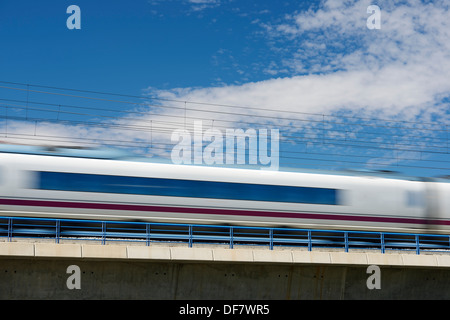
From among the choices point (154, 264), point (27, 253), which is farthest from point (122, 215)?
point (27, 253)

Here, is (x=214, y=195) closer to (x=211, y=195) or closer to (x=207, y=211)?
(x=211, y=195)

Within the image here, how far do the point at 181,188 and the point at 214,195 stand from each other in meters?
1.15

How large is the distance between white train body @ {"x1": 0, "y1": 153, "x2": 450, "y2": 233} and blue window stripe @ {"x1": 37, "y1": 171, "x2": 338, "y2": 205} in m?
0.03

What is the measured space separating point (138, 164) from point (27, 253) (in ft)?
20.4

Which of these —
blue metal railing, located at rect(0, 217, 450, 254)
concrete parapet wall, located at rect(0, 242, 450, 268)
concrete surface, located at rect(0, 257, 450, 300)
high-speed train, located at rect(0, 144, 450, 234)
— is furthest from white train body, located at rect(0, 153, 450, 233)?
concrete parapet wall, located at rect(0, 242, 450, 268)

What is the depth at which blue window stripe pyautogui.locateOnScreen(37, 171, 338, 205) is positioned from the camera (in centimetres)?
1650

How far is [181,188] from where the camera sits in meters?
17.4

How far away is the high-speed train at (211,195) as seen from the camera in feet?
53.3

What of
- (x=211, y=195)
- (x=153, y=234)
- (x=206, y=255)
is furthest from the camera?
(x=211, y=195)

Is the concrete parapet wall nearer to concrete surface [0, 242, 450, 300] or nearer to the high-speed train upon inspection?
concrete surface [0, 242, 450, 300]

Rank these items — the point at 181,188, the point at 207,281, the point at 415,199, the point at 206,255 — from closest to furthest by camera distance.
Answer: the point at 206,255, the point at 207,281, the point at 181,188, the point at 415,199

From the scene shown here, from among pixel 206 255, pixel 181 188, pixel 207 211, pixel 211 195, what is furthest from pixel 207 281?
pixel 181 188

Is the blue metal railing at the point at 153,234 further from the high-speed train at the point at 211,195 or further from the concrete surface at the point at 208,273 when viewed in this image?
the concrete surface at the point at 208,273

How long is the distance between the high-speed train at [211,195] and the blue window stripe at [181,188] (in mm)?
32
